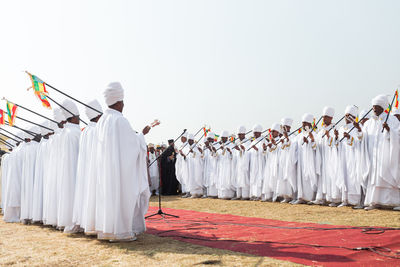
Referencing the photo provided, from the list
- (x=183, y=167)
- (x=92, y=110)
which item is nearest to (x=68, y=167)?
(x=92, y=110)

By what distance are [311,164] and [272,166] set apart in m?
1.40

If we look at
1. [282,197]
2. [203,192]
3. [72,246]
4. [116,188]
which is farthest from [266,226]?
[203,192]

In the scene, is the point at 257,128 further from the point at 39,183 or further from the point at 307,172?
the point at 39,183

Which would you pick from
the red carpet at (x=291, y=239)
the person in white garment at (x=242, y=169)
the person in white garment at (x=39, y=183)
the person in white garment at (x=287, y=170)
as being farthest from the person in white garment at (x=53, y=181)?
the person in white garment at (x=242, y=169)

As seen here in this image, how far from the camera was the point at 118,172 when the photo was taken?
502 cm

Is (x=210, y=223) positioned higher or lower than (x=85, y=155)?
lower

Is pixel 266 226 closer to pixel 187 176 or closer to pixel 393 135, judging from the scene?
pixel 393 135

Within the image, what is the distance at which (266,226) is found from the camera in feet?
19.4

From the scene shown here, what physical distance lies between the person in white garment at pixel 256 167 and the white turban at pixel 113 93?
6.97 m

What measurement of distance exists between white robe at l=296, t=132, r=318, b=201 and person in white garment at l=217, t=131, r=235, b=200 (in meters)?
3.08

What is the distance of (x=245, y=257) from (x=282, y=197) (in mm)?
7390

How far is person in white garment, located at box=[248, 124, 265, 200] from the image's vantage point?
37.5 ft

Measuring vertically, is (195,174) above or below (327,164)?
below

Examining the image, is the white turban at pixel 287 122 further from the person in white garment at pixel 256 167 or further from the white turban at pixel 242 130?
the white turban at pixel 242 130
